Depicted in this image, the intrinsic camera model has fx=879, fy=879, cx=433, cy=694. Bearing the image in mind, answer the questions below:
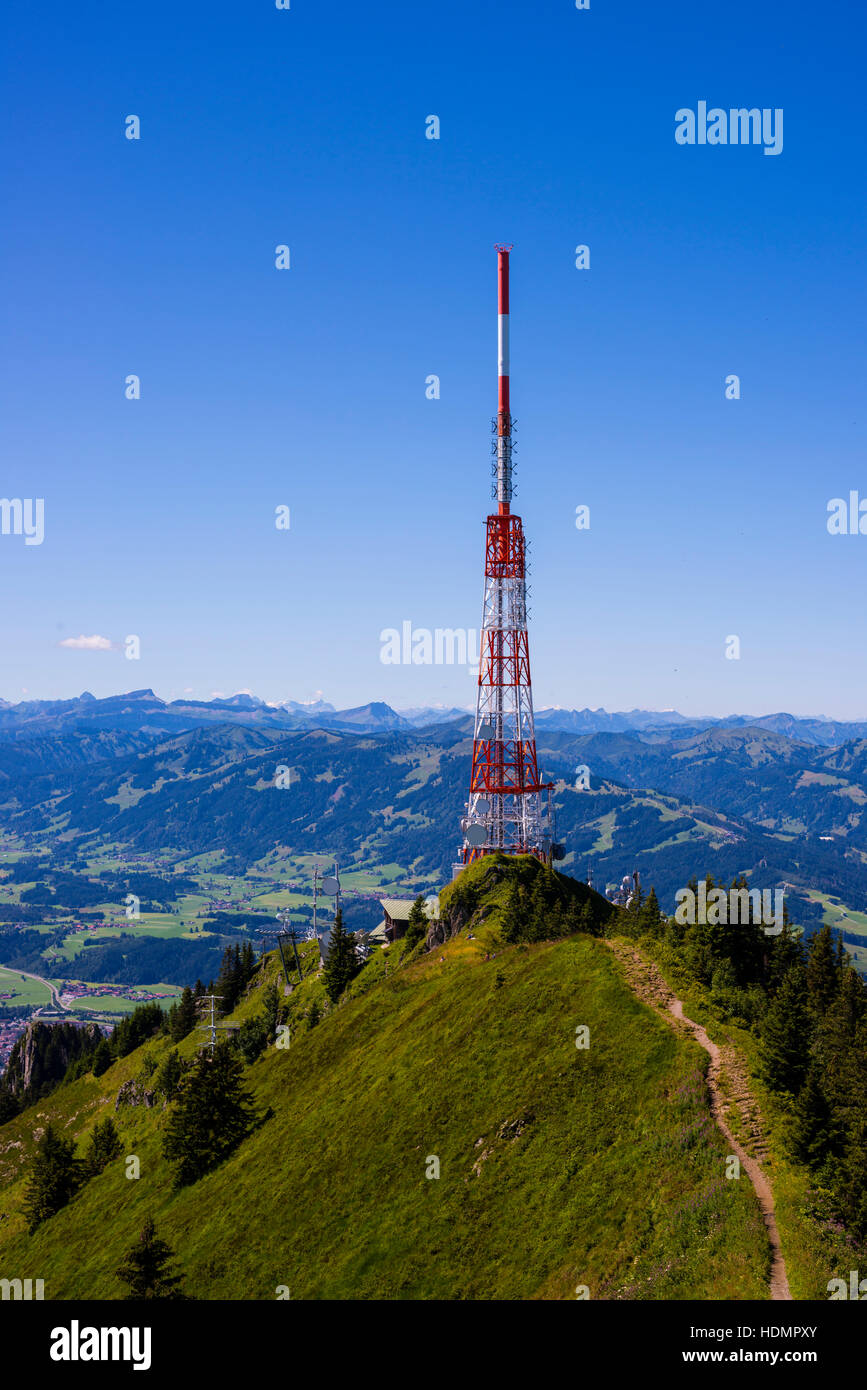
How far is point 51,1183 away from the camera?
9838 centimetres

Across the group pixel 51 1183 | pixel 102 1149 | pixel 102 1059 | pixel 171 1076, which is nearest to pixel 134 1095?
pixel 171 1076

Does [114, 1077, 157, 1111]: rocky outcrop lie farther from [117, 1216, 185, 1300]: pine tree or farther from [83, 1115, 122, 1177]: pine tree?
[117, 1216, 185, 1300]: pine tree

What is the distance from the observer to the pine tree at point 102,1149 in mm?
101312

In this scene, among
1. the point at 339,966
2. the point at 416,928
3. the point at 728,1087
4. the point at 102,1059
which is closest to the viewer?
the point at 728,1087

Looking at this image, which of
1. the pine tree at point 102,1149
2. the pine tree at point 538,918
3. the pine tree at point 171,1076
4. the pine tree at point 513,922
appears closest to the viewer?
the pine tree at point 538,918

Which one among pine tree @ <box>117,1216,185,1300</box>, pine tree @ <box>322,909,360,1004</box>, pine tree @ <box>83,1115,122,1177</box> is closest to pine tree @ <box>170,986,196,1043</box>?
pine tree @ <box>83,1115,122,1177</box>

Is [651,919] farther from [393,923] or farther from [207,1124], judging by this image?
[393,923]

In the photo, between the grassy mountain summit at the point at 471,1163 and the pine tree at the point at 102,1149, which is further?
the pine tree at the point at 102,1149

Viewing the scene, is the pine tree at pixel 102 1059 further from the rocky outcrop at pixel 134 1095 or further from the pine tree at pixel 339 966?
the pine tree at pixel 339 966

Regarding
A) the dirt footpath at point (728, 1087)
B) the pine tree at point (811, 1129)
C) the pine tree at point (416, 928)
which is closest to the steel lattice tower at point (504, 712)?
the pine tree at point (416, 928)

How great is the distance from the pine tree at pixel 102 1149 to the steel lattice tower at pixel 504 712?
5424 cm


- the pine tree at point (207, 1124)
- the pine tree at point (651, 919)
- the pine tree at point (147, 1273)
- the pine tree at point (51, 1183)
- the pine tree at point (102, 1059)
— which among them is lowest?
the pine tree at point (102, 1059)

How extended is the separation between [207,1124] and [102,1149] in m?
35.2
